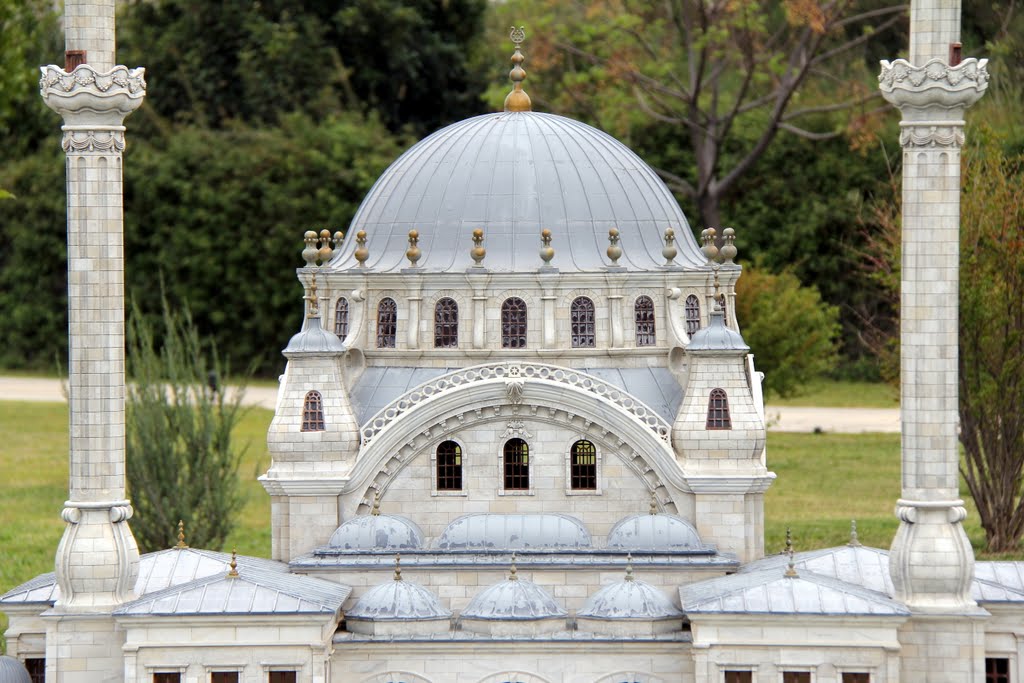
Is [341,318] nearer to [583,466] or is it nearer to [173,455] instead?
[583,466]

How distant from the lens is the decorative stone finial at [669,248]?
42.2 m

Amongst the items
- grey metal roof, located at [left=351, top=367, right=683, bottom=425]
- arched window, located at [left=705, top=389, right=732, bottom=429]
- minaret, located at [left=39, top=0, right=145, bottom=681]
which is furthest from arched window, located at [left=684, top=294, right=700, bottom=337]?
minaret, located at [left=39, top=0, right=145, bottom=681]

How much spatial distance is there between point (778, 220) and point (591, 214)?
36.4 meters

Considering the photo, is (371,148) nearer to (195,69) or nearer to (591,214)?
(195,69)

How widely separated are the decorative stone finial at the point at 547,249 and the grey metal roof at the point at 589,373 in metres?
2.26

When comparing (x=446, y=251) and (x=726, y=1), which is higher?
(x=726, y=1)

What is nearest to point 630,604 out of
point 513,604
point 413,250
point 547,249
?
point 513,604

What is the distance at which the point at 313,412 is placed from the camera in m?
40.6

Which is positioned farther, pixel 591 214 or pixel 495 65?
pixel 495 65

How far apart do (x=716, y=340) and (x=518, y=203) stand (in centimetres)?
522

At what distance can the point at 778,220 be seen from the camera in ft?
257

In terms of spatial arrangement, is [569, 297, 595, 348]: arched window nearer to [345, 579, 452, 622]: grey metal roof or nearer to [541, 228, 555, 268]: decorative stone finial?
[541, 228, 555, 268]: decorative stone finial

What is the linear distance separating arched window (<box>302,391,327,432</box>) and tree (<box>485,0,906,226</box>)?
102 feet

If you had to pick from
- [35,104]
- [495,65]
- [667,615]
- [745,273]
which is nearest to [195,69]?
[35,104]
